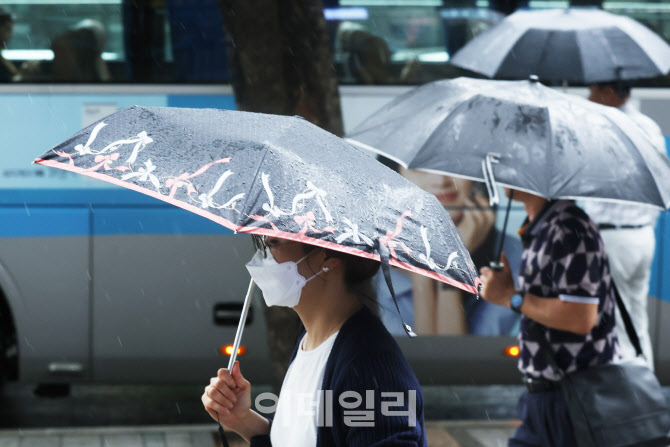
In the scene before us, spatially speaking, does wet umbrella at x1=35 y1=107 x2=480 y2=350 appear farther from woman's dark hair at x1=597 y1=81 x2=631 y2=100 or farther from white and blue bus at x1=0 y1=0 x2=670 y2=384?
white and blue bus at x1=0 y1=0 x2=670 y2=384

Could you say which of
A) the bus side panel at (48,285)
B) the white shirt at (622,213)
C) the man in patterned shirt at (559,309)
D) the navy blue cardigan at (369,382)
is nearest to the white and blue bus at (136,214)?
the bus side panel at (48,285)

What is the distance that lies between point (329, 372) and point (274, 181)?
0.51 m

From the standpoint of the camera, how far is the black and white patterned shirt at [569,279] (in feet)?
11.6

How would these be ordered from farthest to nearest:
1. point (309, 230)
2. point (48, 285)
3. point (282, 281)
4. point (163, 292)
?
1. point (163, 292)
2. point (48, 285)
3. point (282, 281)
4. point (309, 230)

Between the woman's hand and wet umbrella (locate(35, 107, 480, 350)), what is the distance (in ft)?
1.81

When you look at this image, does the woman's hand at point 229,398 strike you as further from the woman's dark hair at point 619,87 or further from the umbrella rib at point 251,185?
the woman's dark hair at point 619,87

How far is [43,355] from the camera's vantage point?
5992 millimetres

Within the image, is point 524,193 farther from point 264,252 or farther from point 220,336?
point 220,336

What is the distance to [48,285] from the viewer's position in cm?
591

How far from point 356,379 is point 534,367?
1.76 meters

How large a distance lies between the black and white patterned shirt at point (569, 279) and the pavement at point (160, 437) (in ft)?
6.97

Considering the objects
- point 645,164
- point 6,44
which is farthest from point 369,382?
point 6,44

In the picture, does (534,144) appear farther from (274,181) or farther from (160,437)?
(160,437)

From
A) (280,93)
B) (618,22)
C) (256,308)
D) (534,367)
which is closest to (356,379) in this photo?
(534,367)
